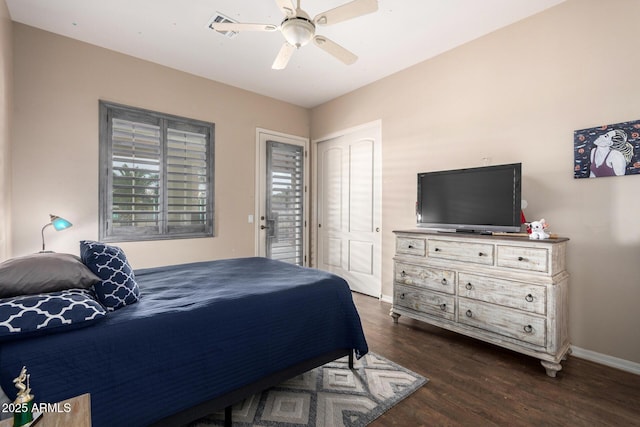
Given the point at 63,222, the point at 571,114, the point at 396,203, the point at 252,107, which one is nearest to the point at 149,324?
the point at 63,222

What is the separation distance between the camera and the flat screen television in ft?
8.25

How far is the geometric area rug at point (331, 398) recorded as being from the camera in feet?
5.55

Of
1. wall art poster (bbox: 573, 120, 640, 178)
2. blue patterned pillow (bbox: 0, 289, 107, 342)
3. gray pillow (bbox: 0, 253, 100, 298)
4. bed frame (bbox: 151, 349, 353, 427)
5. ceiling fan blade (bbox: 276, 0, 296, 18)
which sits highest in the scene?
ceiling fan blade (bbox: 276, 0, 296, 18)

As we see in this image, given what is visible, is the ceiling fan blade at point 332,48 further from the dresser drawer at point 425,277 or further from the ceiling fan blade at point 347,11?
the dresser drawer at point 425,277

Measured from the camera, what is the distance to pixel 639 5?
2.18 meters

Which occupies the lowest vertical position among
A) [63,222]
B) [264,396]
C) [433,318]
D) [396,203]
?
[264,396]

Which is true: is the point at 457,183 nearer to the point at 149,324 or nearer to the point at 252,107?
the point at 149,324

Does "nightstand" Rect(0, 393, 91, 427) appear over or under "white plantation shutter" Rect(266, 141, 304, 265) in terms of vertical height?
under

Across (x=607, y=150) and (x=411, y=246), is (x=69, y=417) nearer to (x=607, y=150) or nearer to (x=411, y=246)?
(x=411, y=246)

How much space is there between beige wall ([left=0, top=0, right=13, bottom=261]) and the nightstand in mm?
2252

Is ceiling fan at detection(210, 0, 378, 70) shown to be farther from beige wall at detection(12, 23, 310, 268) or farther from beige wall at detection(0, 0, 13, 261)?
beige wall at detection(12, 23, 310, 268)

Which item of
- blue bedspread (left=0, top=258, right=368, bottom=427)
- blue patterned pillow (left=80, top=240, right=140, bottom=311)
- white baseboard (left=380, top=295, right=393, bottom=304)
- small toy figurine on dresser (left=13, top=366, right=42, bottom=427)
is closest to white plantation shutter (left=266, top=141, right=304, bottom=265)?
white baseboard (left=380, top=295, right=393, bottom=304)

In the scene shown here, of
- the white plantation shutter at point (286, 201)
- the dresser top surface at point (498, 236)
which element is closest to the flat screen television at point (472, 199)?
the dresser top surface at point (498, 236)

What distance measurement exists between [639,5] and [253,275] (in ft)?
11.3
